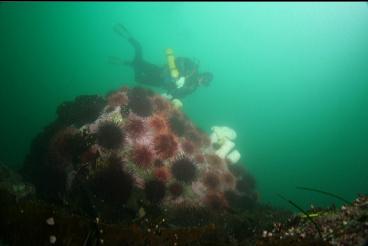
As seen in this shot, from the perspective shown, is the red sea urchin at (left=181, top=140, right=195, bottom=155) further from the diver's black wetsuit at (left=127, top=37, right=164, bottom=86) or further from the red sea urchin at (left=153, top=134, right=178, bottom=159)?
the diver's black wetsuit at (left=127, top=37, right=164, bottom=86)

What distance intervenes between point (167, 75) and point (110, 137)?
10544 millimetres

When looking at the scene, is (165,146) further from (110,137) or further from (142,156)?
(110,137)

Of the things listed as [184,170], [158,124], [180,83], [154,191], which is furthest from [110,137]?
[180,83]

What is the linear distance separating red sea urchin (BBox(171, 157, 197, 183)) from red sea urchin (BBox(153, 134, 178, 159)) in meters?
0.57

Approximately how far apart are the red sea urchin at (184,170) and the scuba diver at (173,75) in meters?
9.63

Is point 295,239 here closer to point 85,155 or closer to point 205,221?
point 205,221

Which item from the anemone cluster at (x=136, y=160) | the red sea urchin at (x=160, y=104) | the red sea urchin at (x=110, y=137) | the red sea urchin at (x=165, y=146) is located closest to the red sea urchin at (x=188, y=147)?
the anemone cluster at (x=136, y=160)

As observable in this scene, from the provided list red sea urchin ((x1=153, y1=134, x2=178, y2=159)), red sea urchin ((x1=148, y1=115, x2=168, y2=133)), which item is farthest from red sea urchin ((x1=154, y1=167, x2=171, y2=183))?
red sea urchin ((x1=148, y1=115, x2=168, y2=133))

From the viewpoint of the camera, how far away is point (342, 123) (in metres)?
116

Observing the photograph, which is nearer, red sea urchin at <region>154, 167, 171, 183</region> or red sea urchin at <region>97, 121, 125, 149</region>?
red sea urchin at <region>154, 167, 171, 183</region>

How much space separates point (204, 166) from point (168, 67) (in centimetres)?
1055

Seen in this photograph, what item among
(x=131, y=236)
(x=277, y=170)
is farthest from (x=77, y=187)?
(x=277, y=170)

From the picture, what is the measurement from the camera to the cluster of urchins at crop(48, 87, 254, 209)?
442 inches

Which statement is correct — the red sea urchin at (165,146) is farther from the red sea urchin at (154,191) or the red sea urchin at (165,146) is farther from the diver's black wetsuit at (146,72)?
the diver's black wetsuit at (146,72)
